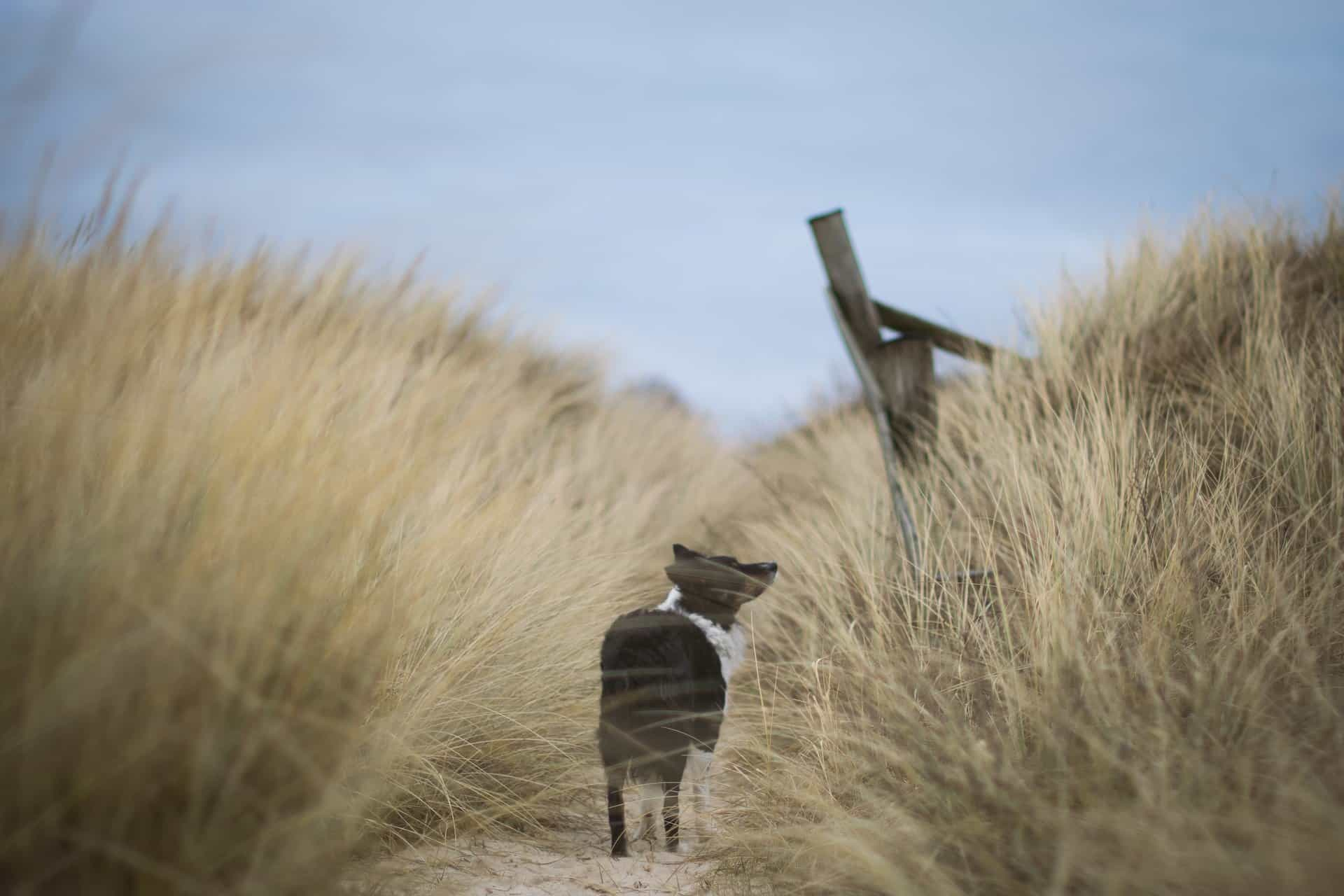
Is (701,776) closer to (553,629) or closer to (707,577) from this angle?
(707,577)

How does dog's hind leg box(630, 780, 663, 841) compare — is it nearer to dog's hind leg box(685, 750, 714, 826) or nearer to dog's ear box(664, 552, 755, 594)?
dog's hind leg box(685, 750, 714, 826)

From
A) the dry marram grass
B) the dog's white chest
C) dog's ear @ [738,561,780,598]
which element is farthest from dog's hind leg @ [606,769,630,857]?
dog's ear @ [738,561,780,598]

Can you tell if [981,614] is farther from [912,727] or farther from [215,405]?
[215,405]

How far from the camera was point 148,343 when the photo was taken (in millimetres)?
1891

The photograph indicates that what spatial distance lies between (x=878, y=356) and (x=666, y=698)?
224cm

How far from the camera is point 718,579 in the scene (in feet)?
6.40

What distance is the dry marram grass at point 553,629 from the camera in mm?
896

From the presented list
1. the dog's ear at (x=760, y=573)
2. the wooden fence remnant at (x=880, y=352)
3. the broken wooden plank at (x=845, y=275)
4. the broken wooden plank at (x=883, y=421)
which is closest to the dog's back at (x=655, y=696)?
the dog's ear at (x=760, y=573)

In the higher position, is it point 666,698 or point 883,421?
point 883,421

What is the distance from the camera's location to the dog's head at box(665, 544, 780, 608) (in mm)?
1939

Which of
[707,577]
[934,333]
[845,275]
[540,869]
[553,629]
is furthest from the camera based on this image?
[934,333]

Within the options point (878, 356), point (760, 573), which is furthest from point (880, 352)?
point (760, 573)

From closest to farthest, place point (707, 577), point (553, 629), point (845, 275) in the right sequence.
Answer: point (707, 577) < point (553, 629) < point (845, 275)

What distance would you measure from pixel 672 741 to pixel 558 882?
381 mm
